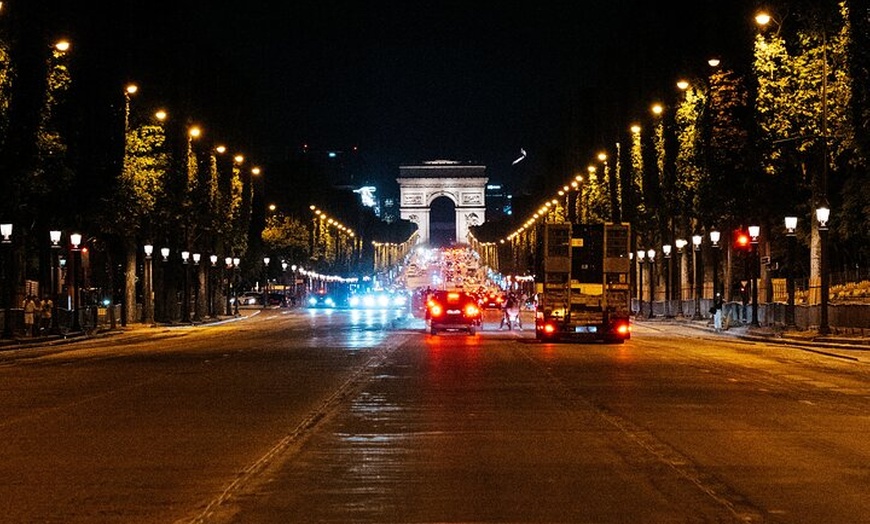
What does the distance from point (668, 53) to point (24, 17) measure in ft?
132

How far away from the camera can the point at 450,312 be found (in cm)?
5906

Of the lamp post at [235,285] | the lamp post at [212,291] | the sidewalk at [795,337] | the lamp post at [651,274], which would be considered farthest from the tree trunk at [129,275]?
the lamp post at [651,274]

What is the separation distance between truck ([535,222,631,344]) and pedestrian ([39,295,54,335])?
20455 mm

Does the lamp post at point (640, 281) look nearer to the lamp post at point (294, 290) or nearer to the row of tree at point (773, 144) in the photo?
the row of tree at point (773, 144)

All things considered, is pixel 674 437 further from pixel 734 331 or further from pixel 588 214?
pixel 588 214

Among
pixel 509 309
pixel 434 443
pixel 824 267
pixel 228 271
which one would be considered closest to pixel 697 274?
pixel 509 309

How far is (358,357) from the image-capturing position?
38.6 m

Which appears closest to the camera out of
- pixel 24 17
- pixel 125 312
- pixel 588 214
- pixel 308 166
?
pixel 24 17

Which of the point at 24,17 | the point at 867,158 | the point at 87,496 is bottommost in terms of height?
the point at 87,496

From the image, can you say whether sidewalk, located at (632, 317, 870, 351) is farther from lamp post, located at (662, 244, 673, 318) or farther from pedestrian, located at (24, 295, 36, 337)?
pedestrian, located at (24, 295, 36, 337)

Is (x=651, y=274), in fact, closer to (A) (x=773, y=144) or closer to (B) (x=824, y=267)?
(A) (x=773, y=144)

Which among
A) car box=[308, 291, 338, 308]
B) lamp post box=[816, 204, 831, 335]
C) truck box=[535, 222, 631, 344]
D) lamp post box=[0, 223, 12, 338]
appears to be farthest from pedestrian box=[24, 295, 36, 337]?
car box=[308, 291, 338, 308]

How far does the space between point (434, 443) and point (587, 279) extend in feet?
104

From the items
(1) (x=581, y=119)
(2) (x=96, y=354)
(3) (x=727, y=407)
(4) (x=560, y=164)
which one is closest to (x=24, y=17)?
(2) (x=96, y=354)
